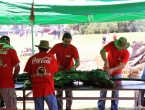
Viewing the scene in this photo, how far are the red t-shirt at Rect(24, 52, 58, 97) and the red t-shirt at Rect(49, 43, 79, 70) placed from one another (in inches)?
53.4

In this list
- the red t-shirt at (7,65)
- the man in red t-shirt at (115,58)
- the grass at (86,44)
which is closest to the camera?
the red t-shirt at (7,65)

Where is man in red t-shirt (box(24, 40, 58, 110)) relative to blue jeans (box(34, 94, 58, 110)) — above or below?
above

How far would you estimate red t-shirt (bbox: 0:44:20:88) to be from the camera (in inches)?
148

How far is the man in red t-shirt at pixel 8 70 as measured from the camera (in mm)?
3764

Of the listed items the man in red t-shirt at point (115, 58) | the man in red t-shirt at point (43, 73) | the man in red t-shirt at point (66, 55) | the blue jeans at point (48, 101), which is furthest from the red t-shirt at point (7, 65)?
the man in red t-shirt at point (115, 58)

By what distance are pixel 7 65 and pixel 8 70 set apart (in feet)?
0.25

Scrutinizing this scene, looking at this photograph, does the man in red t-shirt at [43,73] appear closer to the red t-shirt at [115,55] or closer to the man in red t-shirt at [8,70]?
the man in red t-shirt at [8,70]

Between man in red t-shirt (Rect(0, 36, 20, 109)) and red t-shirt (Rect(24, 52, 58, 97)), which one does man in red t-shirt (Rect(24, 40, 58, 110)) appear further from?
man in red t-shirt (Rect(0, 36, 20, 109))

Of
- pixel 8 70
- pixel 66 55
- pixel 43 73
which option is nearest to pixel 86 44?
pixel 66 55

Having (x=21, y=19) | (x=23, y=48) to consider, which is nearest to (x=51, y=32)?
(x=23, y=48)

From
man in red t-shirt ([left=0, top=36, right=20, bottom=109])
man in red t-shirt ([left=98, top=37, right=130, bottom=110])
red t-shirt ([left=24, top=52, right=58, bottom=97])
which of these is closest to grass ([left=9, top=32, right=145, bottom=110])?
man in red t-shirt ([left=98, top=37, right=130, bottom=110])

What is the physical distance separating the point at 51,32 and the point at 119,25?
140 inches

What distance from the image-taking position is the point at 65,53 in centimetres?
505

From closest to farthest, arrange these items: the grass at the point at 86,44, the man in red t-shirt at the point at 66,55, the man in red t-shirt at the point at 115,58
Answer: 1. the man in red t-shirt at the point at 115,58
2. the man in red t-shirt at the point at 66,55
3. the grass at the point at 86,44
